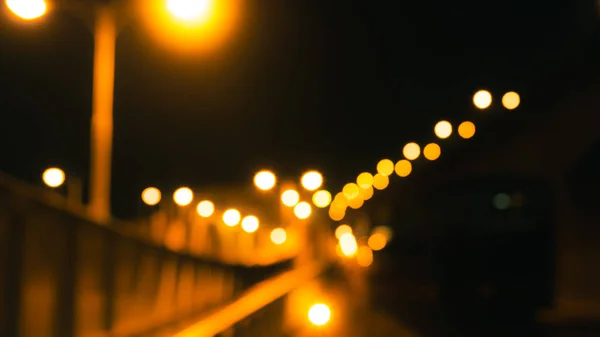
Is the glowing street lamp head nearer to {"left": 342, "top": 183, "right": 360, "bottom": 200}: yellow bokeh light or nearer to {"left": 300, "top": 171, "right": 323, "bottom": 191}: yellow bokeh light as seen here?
{"left": 300, "top": 171, "right": 323, "bottom": 191}: yellow bokeh light

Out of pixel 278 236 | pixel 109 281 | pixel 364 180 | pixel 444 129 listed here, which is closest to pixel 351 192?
pixel 364 180

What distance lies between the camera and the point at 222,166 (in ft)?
135

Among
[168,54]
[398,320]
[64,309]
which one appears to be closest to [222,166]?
[168,54]

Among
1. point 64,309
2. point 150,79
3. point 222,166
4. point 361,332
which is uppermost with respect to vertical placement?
point 222,166

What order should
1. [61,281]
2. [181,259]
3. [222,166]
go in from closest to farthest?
[61,281] < [181,259] < [222,166]

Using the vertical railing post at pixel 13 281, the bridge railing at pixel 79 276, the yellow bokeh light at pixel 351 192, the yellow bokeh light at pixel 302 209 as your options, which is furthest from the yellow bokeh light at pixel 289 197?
the vertical railing post at pixel 13 281

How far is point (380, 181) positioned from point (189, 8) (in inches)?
2780

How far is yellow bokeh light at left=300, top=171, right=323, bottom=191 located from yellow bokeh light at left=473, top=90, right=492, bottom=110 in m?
20.8

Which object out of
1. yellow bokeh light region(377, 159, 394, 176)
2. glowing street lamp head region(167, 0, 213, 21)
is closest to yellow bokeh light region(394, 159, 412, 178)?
yellow bokeh light region(377, 159, 394, 176)

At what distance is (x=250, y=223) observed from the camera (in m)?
59.0

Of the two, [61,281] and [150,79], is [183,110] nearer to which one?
[150,79]

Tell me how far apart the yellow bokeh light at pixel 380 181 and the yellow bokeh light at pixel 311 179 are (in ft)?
79.4

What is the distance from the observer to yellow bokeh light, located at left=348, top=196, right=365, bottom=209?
104m

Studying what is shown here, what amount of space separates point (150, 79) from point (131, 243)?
841 cm
